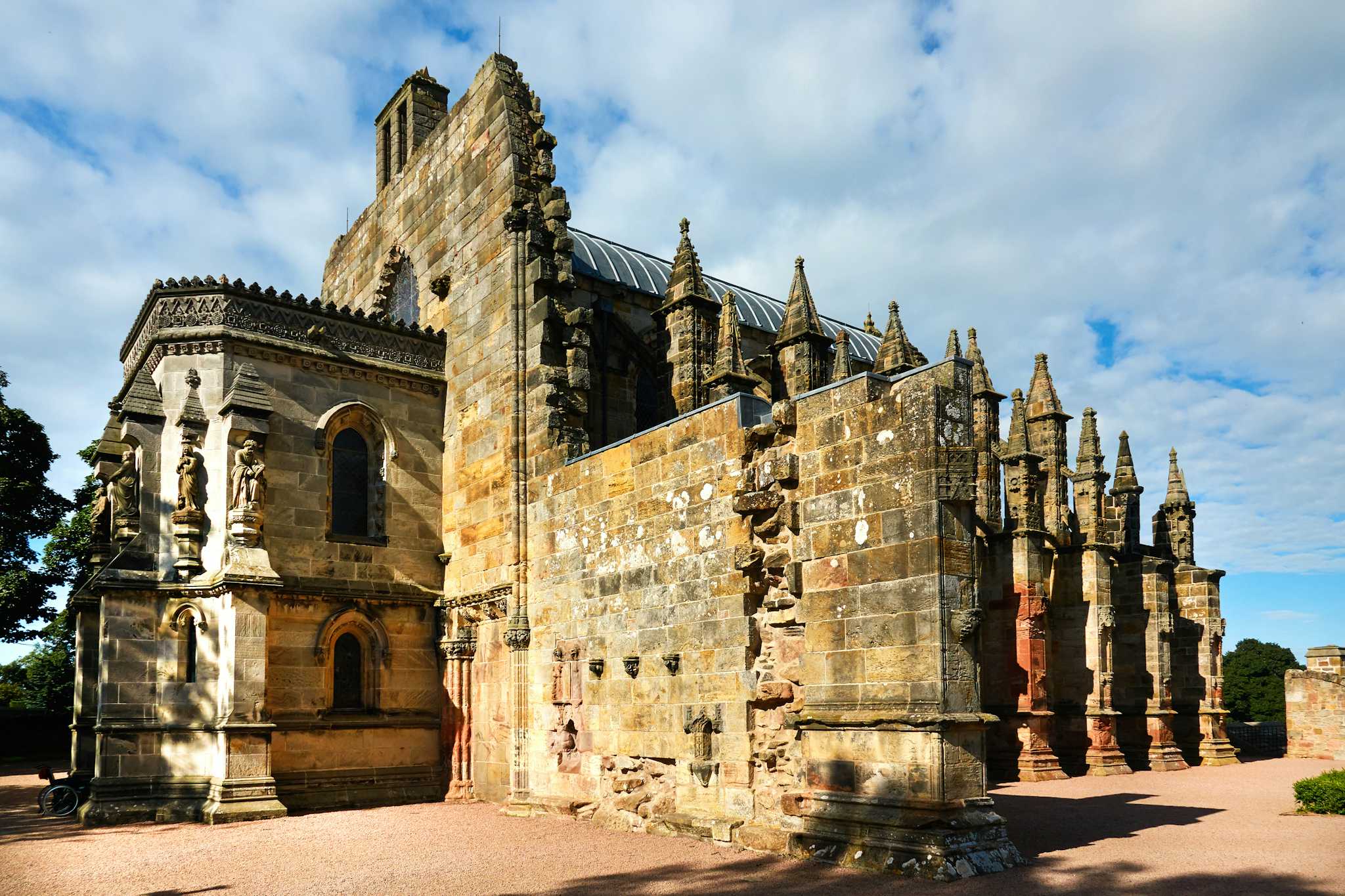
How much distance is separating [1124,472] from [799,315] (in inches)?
529

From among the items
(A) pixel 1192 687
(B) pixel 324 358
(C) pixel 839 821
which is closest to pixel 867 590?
(C) pixel 839 821

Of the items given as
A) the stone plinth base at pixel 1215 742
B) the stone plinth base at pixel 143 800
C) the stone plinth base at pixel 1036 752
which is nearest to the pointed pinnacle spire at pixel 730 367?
→ the stone plinth base at pixel 1036 752

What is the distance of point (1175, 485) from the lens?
30.4m

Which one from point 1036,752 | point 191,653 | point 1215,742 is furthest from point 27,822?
point 1215,742

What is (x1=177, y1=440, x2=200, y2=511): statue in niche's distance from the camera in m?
15.2

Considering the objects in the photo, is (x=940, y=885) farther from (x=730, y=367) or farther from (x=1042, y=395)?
(x=1042, y=395)

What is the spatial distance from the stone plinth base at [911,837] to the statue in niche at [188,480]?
10.1 metres

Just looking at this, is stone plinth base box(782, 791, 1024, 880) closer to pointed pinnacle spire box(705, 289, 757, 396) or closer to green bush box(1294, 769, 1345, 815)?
green bush box(1294, 769, 1345, 815)

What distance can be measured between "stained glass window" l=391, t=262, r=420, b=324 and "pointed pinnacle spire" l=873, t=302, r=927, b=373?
30.1 ft

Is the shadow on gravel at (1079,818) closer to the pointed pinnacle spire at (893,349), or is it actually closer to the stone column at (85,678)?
the pointed pinnacle spire at (893,349)

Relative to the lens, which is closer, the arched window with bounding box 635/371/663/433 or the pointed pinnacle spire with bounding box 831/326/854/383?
the pointed pinnacle spire with bounding box 831/326/854/383

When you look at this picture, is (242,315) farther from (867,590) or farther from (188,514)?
(867,590)

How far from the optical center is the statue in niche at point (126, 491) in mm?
15516

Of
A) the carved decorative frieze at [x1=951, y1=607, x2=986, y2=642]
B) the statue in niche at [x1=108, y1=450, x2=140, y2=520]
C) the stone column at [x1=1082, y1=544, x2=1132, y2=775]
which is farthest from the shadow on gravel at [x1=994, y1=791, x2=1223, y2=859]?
the statue in niche at [x1=108, y1=450, x2=140, y2=520]
